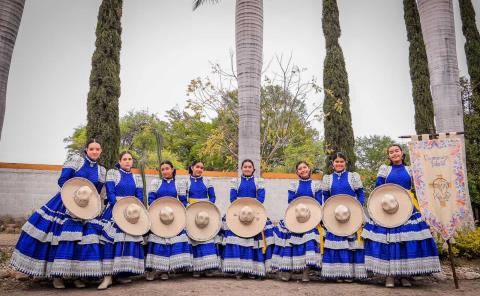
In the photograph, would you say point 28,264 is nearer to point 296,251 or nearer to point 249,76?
A: point 296,251

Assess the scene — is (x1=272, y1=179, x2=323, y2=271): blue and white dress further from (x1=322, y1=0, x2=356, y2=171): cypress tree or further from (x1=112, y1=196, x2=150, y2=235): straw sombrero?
(x1=322, y1=0, x2=356, y2=171): cypress tree

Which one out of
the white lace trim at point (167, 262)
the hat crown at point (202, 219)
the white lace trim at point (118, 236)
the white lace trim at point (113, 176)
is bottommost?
the white lace trim at point (167, 262)

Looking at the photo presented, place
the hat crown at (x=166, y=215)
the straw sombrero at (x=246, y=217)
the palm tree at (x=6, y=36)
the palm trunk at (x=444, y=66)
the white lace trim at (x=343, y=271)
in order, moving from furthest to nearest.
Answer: the palm trunk at (x=444, y=66)
the palm tree at (x=6, y=36)
the straw sombrero at (x=246, y=217)
the hat crown at (x=166, y=215)
the white lace trim at (x=343, y=271)

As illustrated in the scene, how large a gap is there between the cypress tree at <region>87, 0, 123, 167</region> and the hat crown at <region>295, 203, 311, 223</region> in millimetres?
5389

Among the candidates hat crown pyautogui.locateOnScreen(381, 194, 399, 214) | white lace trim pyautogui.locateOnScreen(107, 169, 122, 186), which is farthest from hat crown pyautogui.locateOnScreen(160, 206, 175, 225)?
hat crown pyautogui.locateOnScreen(381, 194, 399, 214)

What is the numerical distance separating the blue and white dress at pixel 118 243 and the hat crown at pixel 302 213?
89.2 inches

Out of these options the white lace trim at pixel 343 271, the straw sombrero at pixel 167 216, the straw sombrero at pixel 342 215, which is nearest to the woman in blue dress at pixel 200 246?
the straw sombrero at pixel 167 216

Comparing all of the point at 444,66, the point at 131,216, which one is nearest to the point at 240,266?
the point at 131,216

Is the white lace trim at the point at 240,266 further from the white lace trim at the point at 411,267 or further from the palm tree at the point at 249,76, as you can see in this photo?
the palm tree at the point at 249,76

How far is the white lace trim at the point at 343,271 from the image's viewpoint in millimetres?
4781

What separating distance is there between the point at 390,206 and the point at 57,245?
14.4 feet

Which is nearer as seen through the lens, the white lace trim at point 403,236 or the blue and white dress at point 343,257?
the white lace trim at point 403,236

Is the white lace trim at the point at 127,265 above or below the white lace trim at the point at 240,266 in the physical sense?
Answer: above

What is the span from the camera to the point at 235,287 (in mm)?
4523
